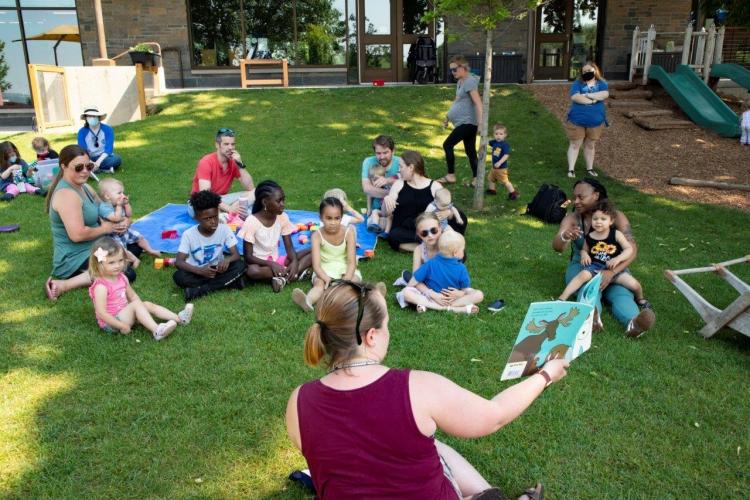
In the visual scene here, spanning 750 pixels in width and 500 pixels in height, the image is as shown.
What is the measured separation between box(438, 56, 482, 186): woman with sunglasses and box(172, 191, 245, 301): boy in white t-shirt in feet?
16.0

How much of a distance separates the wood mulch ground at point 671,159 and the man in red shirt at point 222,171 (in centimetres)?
633

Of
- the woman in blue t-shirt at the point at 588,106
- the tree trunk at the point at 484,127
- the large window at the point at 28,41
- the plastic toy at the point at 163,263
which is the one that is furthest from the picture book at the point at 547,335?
the large window at the point at 28,41

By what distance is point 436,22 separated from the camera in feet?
57.8

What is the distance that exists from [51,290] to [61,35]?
49.1 ft

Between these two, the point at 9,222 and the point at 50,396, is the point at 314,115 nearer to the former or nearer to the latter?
the point at 9,222

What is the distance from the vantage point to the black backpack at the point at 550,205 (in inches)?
324

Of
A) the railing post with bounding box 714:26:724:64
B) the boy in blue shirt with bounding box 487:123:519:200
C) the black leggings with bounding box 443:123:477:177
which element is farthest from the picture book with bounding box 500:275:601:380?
the railing post with bounding box 714:26:724:64

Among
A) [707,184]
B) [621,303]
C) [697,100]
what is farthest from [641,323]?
[697,100]

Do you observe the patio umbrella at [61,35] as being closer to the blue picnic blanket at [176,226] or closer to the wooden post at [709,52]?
the blue picnic blanket at [176,226]

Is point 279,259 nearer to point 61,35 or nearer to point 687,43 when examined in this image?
point 687,43

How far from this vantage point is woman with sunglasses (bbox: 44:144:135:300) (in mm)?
5379

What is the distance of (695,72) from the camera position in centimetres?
1498

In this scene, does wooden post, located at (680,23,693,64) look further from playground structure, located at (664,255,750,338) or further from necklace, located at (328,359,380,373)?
necklace, located at (328,359,380,373)

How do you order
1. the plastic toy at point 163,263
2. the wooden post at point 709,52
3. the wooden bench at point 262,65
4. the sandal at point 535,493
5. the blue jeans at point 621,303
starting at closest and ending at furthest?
the sandal at point 535,493, the blue jeans at point 621,303, the plastic toy at point 163,263, the wooden post at point 709,52, the wooden bench at point 262,65
